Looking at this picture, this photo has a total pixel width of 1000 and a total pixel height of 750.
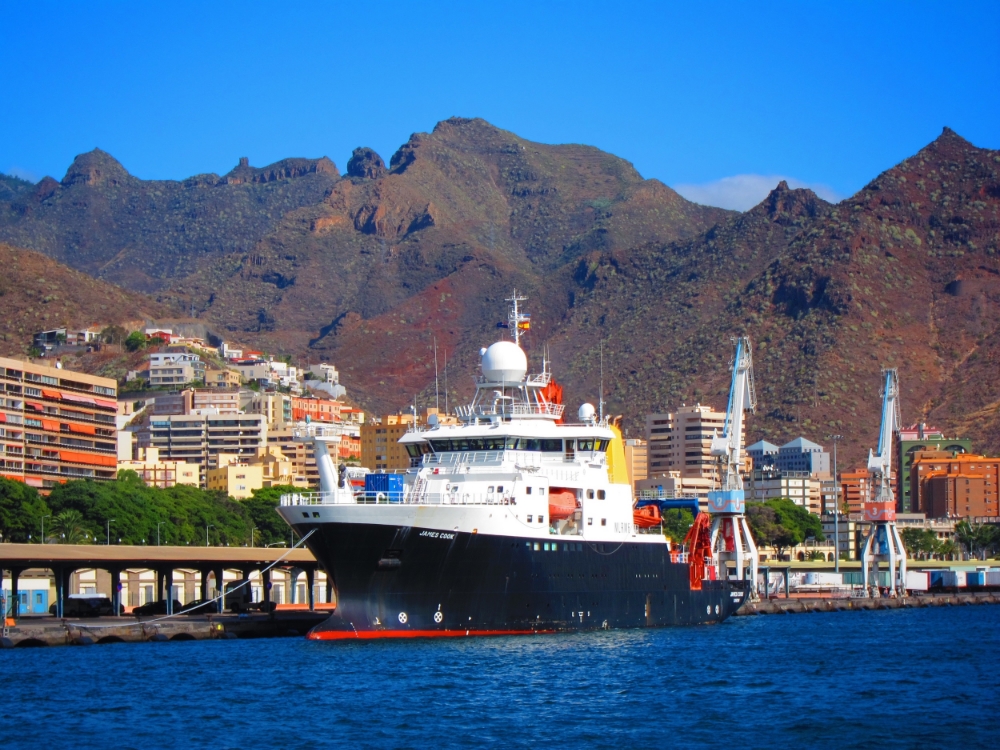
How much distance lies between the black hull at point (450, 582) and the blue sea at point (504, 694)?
1.01 meters

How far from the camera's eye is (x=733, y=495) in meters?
92.5

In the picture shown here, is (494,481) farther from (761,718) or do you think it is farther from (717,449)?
(717,449)

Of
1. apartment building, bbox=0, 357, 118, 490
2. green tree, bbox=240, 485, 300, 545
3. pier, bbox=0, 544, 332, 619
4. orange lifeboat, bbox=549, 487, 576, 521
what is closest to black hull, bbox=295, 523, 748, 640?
orange lifeboat, bbox=549, 487, 576, 521

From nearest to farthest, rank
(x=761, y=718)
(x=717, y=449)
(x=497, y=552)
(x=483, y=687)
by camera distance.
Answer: (x=761, y=718) < (x=483, y=687) < (x=497, y=552) < (x=717, y=449)

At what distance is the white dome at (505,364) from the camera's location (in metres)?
68.9

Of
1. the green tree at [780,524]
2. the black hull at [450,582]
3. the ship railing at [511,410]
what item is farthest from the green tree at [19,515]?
the green tree at [780,524]

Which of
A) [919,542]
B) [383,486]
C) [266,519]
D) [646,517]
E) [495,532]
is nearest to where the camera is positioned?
[495,532]

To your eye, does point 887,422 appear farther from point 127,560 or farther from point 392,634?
point 392,634

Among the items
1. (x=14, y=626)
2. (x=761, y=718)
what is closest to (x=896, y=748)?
(x=761, y=718)

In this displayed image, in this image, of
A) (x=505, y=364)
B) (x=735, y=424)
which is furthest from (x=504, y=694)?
(x=735, y=424)

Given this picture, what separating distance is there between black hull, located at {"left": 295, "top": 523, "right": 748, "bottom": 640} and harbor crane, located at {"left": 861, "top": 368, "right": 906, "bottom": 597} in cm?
5565

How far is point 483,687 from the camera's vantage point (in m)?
48.7

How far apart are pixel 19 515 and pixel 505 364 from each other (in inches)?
2213

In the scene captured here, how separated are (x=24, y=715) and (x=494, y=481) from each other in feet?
77.9
